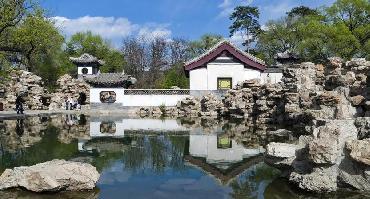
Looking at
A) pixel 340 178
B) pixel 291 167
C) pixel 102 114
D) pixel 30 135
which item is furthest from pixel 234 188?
pixel 102 114

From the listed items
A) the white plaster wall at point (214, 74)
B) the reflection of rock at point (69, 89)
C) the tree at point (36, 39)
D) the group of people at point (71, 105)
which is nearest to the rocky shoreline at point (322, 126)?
the white plaster wall at point (214, 74)

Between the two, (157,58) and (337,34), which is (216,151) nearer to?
(337,34)

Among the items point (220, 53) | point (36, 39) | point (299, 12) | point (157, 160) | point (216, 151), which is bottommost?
point (157, 160)

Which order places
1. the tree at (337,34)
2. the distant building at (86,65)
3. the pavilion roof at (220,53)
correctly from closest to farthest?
the tree at (337,34) → the pavilion roof at (220,53) → the distant building at (86,65)

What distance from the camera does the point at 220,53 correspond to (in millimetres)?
44625

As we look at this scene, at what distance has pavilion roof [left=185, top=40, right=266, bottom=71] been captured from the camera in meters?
44.2

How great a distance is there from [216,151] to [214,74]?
28.7m

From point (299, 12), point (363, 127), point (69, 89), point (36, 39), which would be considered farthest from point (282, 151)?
point (299, 12)

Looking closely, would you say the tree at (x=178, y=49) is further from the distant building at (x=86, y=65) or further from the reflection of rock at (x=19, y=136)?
the reflection of rock at (x=19, y=136)

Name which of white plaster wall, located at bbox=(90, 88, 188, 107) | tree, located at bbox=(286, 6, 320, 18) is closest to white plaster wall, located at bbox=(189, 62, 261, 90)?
white plaster wall, located at bbox=(90, 88, 188, 107)

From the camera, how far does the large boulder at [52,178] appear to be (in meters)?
9.36

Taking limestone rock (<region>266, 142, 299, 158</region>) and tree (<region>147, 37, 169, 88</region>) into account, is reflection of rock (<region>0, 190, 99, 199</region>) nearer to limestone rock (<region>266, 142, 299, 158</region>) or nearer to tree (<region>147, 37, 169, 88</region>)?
limestone rock (<region>266, 142, 299, 158</region>)

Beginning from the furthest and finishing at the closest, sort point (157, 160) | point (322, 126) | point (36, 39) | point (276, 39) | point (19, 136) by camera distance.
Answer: point (276, 39)
point (36, 39)
point (19, 136)
point (157, 160)
point (322, 126)

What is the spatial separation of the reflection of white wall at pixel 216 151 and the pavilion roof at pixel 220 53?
2555 cm
